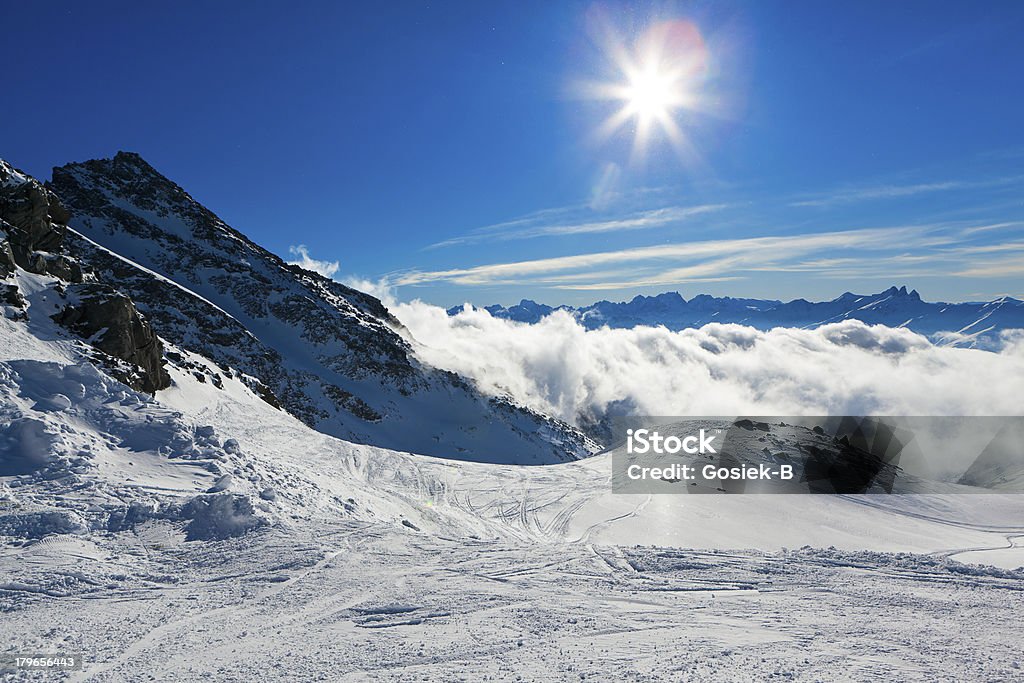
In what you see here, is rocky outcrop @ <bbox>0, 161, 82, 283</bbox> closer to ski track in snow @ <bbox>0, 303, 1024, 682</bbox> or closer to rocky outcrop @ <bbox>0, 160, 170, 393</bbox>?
rocky outcrop @ <bbox>0, 160, 170, 393</bbox>

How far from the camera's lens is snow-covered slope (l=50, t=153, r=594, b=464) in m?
72.7

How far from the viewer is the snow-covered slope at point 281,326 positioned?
72688 mm

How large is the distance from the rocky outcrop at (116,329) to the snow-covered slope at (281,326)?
1989 cm

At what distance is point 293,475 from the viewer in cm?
1584

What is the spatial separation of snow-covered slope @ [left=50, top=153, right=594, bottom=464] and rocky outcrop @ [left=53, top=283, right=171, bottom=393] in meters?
19.9

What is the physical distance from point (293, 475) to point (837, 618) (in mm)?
14277

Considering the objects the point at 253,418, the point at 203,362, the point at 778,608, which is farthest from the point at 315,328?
the point at 778,608

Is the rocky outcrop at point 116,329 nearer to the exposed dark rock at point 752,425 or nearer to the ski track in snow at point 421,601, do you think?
the ski track in snow at point 421,601

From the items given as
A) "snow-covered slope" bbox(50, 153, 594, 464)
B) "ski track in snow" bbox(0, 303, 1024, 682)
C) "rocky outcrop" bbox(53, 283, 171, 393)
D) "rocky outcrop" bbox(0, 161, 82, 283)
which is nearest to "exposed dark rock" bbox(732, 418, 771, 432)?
"ski track in snow" bbox(0, 303, 1024, 682)

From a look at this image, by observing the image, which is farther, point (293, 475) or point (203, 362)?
point (203, 362)

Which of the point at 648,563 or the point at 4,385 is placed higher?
the point at 4,385

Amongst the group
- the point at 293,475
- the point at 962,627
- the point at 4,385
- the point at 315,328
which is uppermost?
the point at 315,328

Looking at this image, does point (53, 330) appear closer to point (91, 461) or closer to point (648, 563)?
point (91, 461)

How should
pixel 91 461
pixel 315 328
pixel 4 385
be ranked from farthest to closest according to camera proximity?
pixel 315 328 → pixel 4 385 → pixel 91 461
